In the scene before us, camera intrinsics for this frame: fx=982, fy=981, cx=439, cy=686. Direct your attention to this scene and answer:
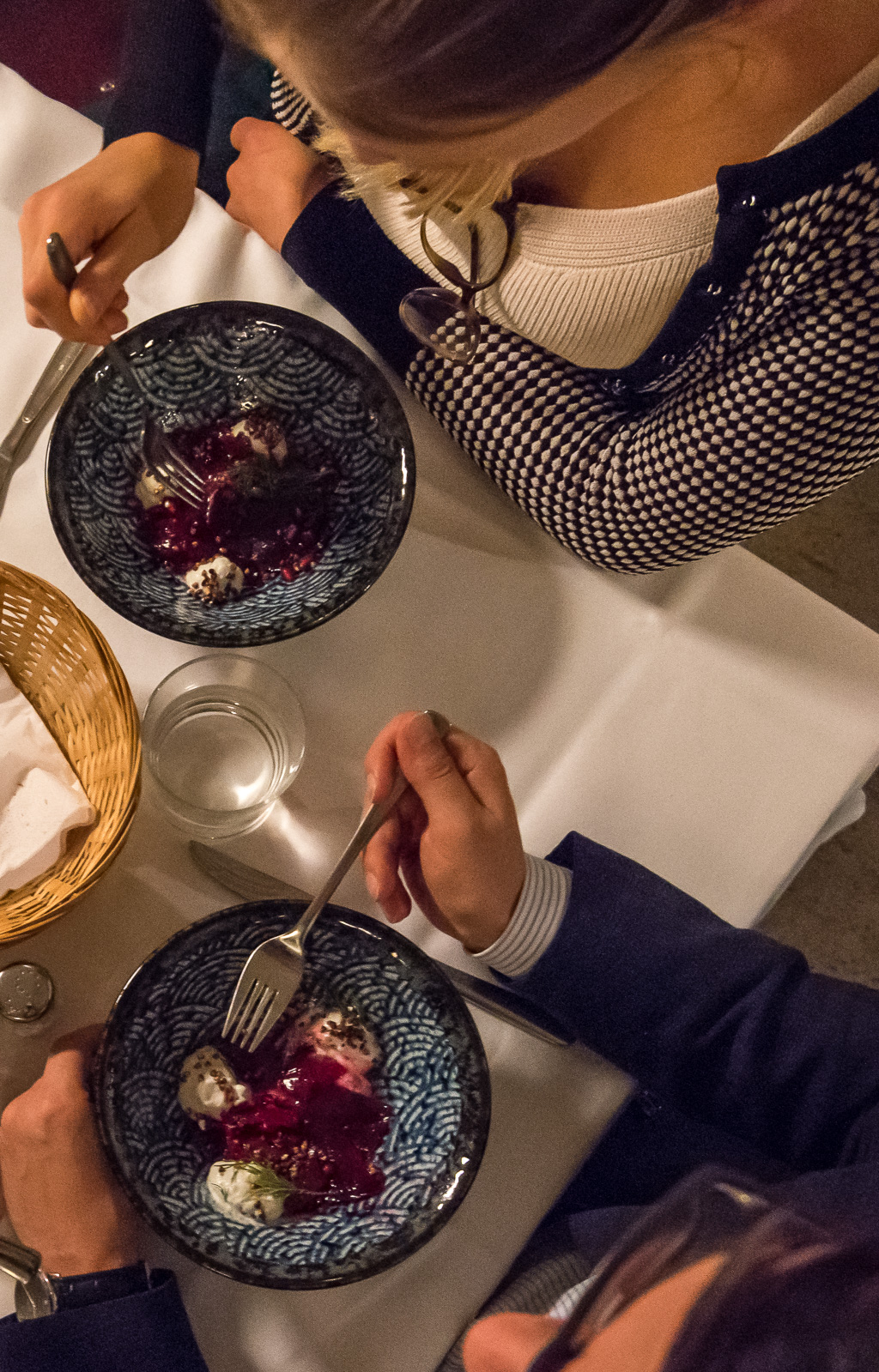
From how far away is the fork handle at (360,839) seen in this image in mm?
624

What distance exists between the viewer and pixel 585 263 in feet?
2.25

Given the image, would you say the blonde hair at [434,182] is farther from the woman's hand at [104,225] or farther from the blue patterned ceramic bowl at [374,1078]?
the blue patterned ceramic bowl at [374,1078]

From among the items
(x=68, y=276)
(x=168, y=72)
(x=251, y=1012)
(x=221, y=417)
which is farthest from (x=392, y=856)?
(x=168, y=72)

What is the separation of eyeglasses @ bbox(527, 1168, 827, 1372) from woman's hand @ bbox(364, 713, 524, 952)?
22cm

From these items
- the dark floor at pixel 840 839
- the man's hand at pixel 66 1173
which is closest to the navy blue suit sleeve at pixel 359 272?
the man's hand at pixel 66 1173

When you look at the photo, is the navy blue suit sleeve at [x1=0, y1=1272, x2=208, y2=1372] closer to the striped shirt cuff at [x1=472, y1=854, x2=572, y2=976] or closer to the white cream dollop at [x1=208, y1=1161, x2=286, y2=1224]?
the white cream dollop at [x1=208, y1=1161, x2=286, y2=1224]

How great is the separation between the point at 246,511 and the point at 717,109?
42cm

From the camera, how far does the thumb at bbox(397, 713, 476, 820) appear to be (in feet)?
2.17

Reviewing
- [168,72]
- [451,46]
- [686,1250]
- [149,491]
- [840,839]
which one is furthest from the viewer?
[840,839]

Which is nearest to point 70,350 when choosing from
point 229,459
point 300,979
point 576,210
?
point 229,459

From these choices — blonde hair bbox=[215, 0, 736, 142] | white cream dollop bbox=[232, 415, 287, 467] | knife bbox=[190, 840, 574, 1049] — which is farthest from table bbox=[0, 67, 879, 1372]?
blonde hair bbox=[215, 0, 736, 142]

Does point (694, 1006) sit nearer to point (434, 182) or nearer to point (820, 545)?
point (434, 182)

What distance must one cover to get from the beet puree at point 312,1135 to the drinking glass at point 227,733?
0.59ft

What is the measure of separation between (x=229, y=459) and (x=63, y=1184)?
1.65 ft
